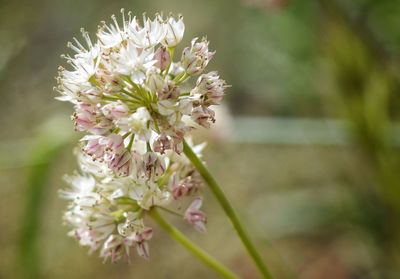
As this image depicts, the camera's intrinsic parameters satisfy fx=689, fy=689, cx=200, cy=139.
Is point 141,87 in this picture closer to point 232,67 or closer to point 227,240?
point 227,240

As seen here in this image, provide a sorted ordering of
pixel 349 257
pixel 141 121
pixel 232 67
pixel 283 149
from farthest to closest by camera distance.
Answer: pixel 232 67, pixel 283 149, pixel 349 257, pixel 141 121

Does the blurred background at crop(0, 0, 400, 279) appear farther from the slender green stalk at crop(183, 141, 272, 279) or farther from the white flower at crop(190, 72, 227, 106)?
the white flower at crop(190, 72, 227, 106)

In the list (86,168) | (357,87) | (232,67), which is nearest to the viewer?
Result: (86,168)

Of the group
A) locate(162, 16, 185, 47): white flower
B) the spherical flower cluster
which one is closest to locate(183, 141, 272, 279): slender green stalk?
the spherical flower cluster

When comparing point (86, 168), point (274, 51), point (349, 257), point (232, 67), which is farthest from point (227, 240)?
point (86, 168)

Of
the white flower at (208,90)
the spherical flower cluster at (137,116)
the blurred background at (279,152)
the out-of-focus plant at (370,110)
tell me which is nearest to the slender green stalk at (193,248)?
the spherical flower cluster at (137,116)

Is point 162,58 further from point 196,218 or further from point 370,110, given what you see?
point 370,110

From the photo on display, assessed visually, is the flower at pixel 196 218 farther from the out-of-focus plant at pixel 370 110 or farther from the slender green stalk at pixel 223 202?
the out-of-focus plant at pixel 370 110
